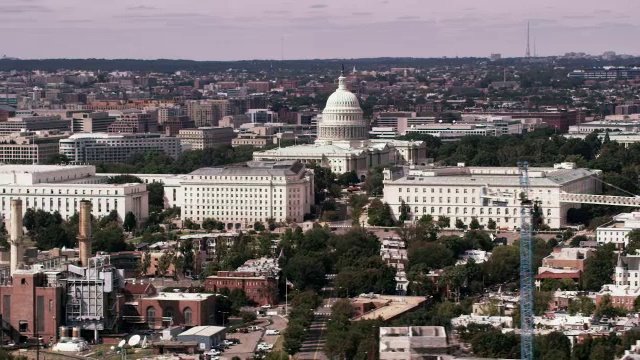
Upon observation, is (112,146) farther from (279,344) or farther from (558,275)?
(279,344)

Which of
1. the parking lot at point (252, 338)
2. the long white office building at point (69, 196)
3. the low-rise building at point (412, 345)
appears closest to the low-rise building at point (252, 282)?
the parking lot at point (252, 338)

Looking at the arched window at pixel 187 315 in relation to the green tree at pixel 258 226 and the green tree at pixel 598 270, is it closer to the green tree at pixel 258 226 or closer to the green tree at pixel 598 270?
the green tree at pixel 598 270

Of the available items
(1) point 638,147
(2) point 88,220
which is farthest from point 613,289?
(1) point 638,147

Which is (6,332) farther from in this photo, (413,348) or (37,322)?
(413,348)

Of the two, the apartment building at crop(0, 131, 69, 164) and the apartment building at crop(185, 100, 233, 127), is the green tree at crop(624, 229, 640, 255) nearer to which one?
the apartment building at crop(0, 131, 69, 164)

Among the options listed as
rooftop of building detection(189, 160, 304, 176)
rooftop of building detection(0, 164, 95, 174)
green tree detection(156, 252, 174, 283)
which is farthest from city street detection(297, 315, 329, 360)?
rooftop of building detection(0, 164, 95, 174)

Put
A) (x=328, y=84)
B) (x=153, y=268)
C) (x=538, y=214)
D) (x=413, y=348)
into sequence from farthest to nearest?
(x=328, y=84)
(x=538, y=214)
(x=153, y=268)
(x=413, y=348)
